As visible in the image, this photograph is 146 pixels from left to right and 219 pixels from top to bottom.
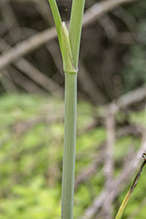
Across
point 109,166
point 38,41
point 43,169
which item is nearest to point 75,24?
point 109,166

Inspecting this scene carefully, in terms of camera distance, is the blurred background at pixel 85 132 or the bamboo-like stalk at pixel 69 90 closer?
the bamboo-like stalk at pixel 69 90

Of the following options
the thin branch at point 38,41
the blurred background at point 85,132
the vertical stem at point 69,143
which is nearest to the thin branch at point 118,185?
the blurred background at point 85,132

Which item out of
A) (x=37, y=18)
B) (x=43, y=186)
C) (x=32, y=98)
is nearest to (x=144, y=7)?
(x=37, y=18)

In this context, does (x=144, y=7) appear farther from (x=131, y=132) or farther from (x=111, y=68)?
(x=131, y=132)

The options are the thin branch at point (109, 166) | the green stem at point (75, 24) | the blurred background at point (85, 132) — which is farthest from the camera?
the blurred background at point (85, 132)

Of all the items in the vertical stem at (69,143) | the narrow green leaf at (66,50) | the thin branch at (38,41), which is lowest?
the vertical stem at (69,143)

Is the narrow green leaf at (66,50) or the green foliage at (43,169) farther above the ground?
the green foliage at (43,169)

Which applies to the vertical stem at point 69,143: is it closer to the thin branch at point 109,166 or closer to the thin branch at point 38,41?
the thin branch at point 109,166

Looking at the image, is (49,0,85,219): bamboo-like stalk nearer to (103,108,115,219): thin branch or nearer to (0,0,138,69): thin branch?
(103,108,115,219): thin branch

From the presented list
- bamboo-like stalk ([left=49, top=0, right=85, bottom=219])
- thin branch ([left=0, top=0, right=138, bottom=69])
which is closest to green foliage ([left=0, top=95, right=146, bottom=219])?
thin branch ([left=0, top=0, right=138, bottom=69])

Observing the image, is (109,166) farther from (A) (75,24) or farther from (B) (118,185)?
(A) (75,24)
